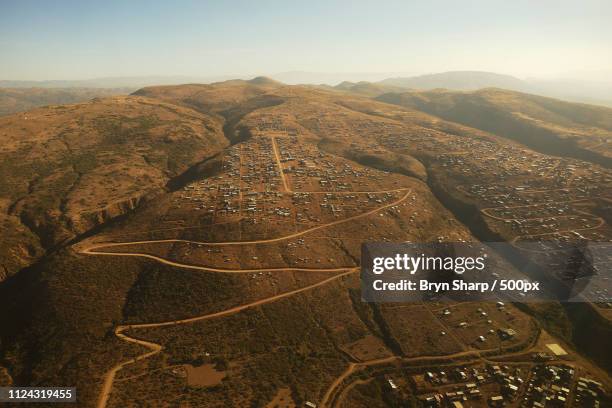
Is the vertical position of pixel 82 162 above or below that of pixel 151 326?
above

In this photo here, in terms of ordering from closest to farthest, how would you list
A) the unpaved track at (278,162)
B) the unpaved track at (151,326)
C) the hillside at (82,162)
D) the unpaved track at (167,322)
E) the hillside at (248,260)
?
the unpaved track at (151,326)
the unpaved track at (167,322)
the hillside at (248,260)
the hillside at (82,162)
the unpaved track at (278,162)

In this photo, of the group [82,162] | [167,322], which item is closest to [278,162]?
[82,162]

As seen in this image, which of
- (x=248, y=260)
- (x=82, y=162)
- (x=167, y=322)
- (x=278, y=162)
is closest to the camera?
(x=167, y=322)

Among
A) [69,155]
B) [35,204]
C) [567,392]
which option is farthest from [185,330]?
[69,155]

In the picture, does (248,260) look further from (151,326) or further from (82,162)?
(82,162)

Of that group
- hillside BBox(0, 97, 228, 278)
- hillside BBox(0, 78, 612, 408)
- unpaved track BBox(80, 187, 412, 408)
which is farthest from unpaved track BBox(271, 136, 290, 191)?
hillside BBox(0, 97, 228, 278)

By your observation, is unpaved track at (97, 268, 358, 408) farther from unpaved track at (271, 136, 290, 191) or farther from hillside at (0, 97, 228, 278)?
unpaved track at (271, 136, 290, 191)

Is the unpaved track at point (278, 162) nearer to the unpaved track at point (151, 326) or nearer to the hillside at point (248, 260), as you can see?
the hillside at point (248, 260)

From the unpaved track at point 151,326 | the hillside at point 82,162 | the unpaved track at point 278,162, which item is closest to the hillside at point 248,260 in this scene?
the unpaved track at point 151,326
